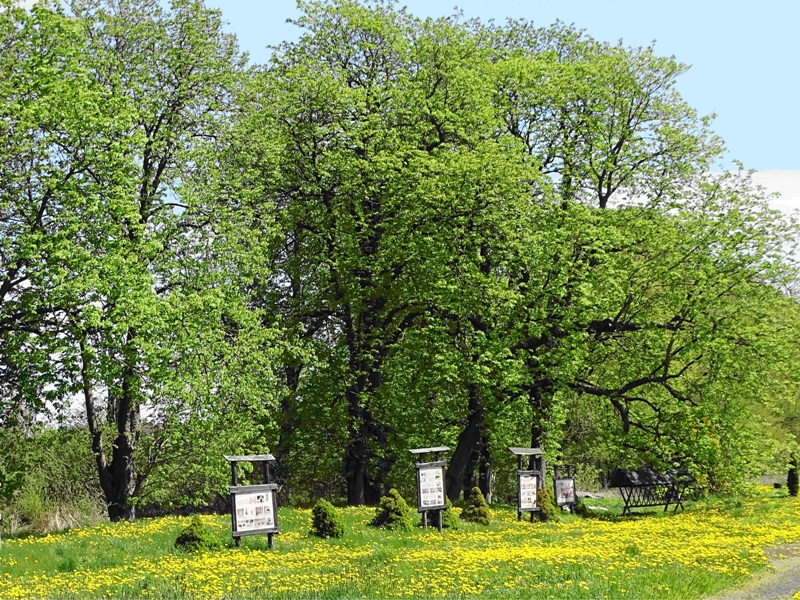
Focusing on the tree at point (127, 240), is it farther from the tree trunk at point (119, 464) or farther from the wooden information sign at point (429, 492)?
the wooden information sign at point (429, 492)

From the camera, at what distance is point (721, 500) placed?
35.8m

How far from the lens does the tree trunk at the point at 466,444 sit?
114 feet

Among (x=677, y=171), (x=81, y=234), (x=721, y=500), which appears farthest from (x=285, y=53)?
(x=721, y=500)

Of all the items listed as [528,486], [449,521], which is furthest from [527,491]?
[449,521]

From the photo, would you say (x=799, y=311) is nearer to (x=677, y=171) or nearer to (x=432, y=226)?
(x=677, y=171)

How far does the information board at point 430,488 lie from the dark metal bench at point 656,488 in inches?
487

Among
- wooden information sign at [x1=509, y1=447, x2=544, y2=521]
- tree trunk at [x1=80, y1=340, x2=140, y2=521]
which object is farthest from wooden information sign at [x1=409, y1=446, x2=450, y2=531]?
tree trunk at [x1=80, y1=340, x2=140, y2=521]

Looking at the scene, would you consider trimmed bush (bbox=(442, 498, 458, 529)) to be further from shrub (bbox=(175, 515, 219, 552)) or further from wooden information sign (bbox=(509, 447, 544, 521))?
→ shrub (bbox=(175, 515, 219, 552))

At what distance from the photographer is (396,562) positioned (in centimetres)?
1700

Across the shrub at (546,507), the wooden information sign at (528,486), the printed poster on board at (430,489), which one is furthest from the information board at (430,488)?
the shrub at (546,507)

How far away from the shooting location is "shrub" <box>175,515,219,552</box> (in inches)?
781

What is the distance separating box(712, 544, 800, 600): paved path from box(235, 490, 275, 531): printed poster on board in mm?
10290

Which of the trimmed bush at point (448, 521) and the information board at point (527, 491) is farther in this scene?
the information board at point (527, 491)

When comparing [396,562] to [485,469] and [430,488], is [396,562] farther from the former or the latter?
[485,469]
